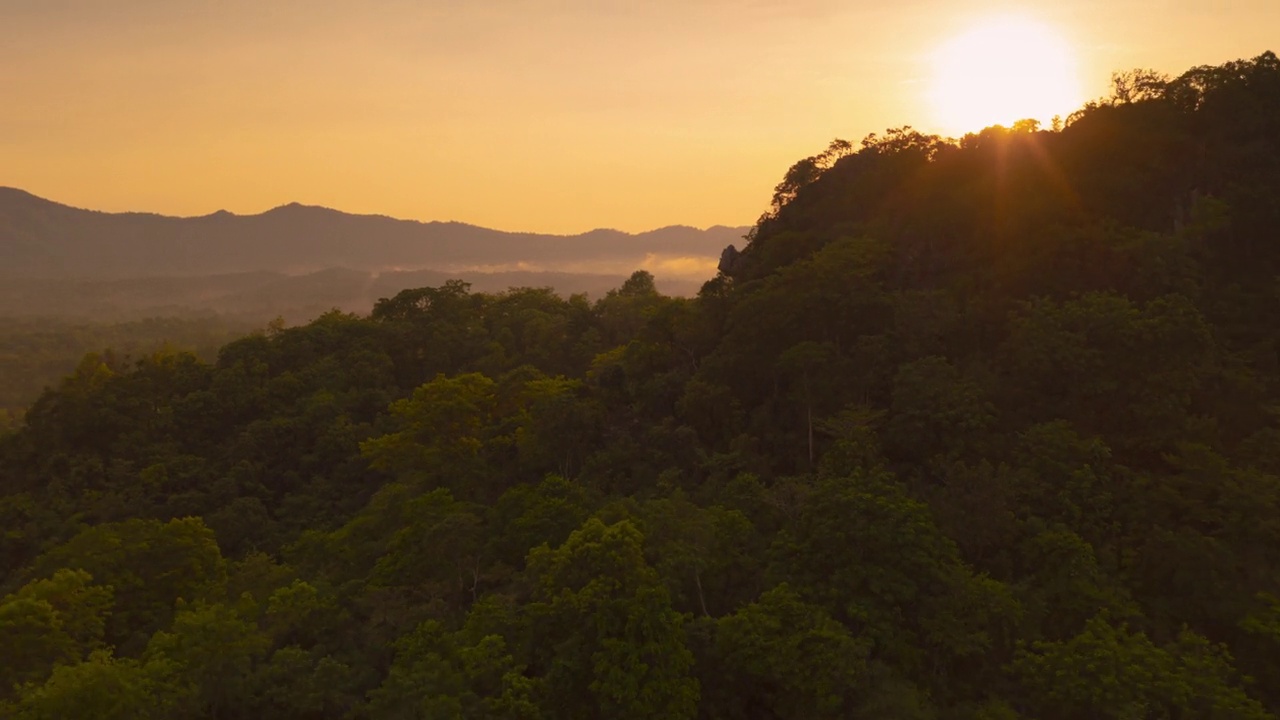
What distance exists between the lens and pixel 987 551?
63.5 feet

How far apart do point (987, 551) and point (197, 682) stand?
1862cm

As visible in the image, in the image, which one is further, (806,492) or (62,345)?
(62,345)

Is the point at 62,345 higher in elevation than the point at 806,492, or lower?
lower

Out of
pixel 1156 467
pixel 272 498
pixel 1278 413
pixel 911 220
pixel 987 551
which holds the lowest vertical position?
pixel 272 498

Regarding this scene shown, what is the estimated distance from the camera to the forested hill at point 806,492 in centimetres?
1583

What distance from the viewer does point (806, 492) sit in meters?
19.9

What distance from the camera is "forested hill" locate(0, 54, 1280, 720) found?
51.9 ft

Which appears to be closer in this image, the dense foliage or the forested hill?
the forested hill

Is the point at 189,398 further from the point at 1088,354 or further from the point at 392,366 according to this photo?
the point at 1088,354

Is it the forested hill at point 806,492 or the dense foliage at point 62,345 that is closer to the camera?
the forested hill at point 806,492

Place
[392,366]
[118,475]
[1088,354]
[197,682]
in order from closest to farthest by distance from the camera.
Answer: [197,682], [1088,354], [118,475], [392,366]

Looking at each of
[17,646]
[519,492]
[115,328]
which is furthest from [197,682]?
[115,328]

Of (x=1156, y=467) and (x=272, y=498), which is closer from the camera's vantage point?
(x=1156, y=467)

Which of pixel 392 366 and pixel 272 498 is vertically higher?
pixel 392 366
